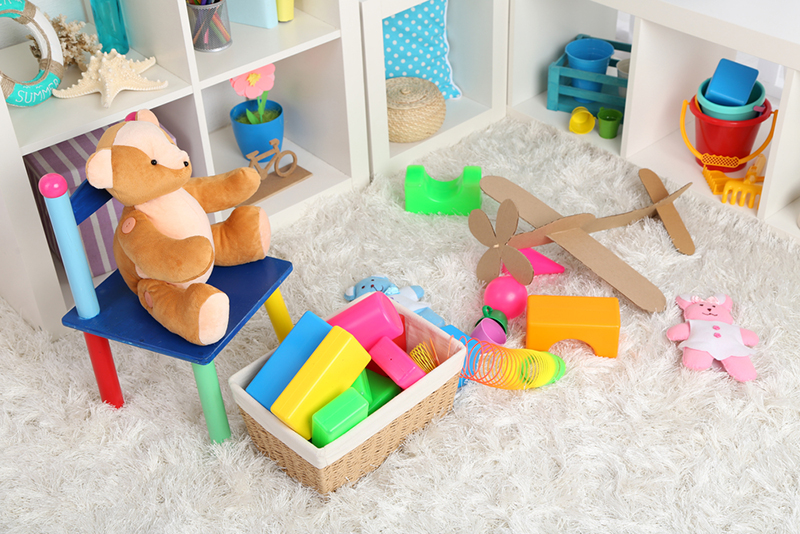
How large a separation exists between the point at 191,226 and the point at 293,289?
393 mm

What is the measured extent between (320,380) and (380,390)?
5.6 inches

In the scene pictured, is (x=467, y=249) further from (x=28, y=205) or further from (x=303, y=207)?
(x=28, y=205)

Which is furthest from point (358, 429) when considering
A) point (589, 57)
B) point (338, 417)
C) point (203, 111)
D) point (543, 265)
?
point (589, 57)

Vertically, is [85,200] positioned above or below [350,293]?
above

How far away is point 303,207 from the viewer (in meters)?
1.71

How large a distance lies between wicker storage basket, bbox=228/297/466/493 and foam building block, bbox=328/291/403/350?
0.05 metres

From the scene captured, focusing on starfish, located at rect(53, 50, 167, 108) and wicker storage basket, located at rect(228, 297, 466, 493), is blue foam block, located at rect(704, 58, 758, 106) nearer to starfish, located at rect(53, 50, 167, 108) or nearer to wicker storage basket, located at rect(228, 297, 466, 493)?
wicker storage basket, located at rect(228, 297, 466, 493)

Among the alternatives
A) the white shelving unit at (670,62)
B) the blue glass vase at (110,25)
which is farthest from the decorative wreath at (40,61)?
the white shelving unit at (670,62)

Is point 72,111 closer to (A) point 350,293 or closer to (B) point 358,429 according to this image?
(A) point 350,293

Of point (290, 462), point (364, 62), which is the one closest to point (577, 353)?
point (290, 462)

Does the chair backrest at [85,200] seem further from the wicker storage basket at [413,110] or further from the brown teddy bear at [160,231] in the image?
the wicker storage basket at [413,110]

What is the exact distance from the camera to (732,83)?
1.66 meters

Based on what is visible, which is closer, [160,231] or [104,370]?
[160,231]

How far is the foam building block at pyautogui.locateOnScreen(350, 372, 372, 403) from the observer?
117cm
